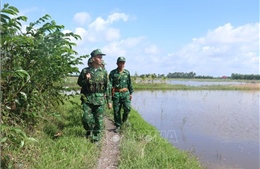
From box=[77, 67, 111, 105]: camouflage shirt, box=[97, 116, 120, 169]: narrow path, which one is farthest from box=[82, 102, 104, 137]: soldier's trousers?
box=[97, 116, 120, 169]: narrow path

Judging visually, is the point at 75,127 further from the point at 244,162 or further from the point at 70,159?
the point at 244,162

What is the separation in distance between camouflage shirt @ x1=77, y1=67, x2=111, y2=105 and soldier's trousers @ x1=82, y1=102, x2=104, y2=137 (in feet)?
0.38

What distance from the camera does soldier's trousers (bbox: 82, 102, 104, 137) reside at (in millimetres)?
5418

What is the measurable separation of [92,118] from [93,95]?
0.45 metres

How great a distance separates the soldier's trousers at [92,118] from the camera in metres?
5.42

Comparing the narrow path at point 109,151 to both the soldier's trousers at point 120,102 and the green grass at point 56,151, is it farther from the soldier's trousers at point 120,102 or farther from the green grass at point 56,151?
the soldier's trousers at point 120,102

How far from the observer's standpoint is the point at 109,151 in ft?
17.4

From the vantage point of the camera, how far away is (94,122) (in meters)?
5.57

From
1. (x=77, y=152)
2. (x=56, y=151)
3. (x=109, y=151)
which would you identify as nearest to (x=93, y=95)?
(x=109, y=151)

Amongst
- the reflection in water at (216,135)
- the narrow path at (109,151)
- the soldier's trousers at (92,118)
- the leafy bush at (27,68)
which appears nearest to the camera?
the leafy bush at (27,68)

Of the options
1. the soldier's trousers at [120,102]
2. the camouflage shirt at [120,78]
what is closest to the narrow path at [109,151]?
the soldier's trousers at [120,102]

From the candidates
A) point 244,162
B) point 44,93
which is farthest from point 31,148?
point 244,162

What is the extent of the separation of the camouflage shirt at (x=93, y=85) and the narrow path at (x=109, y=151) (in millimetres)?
881

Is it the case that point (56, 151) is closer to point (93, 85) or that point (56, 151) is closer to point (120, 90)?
point (93, 85)
